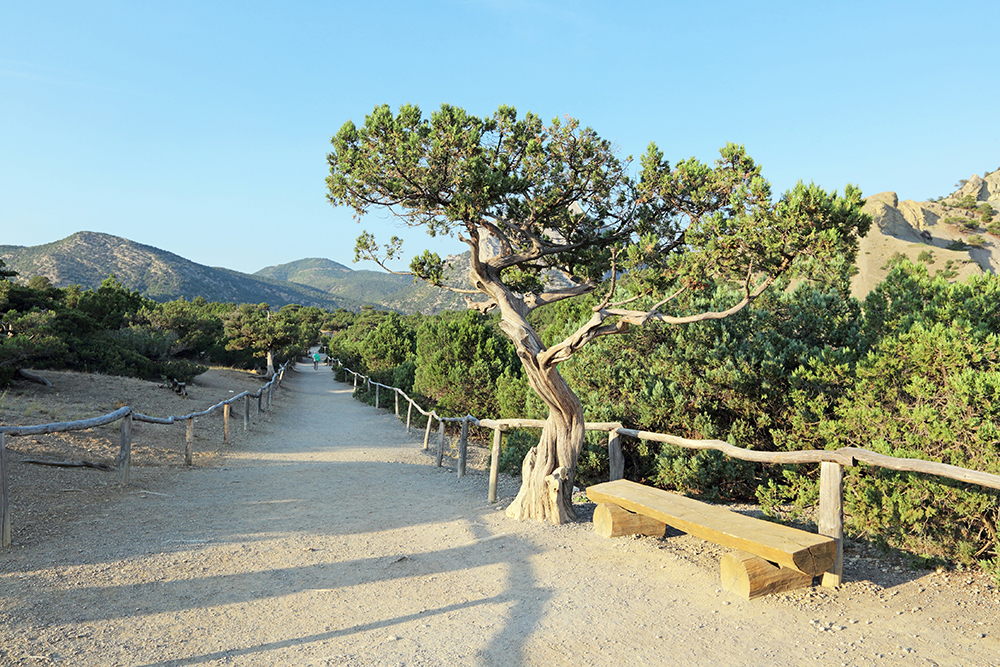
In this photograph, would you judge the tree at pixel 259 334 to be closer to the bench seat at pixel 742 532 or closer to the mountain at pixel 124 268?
the bench seat at pixel 742 532

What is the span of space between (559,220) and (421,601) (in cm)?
376

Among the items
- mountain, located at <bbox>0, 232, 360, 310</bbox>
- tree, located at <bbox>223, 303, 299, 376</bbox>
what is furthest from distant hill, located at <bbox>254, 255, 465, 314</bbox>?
tree, located at <bbox>223, 303, 299, 376</bbox>

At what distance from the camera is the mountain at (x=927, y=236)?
57.6m

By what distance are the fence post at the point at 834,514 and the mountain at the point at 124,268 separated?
77.9 meters

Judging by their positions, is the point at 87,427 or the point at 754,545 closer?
the point at 754,545

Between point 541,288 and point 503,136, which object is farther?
point 541,288

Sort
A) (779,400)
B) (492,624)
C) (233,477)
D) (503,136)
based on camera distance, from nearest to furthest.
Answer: (492,624)
(503,136)
(779,400)
(233,477)

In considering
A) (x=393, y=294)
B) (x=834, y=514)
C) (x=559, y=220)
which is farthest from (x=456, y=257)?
(x=393, y=294)

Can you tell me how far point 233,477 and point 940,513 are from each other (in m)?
8.25

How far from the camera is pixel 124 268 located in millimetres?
85188

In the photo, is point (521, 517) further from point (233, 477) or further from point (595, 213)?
point (233, 477)

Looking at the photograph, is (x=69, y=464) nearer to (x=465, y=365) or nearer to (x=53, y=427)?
(x=53, y=427)

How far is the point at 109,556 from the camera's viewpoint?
14.8 feet

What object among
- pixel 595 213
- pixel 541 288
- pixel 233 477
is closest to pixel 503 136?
pixel 595 213
